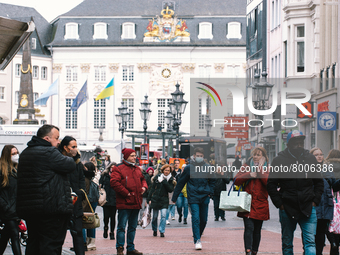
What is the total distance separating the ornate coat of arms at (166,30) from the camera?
73.1 meters

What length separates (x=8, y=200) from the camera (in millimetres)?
8695

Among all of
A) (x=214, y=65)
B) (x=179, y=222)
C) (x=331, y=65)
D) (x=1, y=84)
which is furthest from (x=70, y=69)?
(x=179, y=222)

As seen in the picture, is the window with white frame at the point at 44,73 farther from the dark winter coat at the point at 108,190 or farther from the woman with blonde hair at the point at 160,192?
the dark winter coat at the point at 108,190

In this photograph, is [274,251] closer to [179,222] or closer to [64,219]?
[64,219]

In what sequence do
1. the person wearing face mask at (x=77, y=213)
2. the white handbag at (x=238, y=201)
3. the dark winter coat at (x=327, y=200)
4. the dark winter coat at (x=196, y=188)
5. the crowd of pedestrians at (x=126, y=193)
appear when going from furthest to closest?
the dark winter coat at (x=196, y=188) → the white handbag at (x=238, y=201) → the dark winter coat at (x=327, y=200) → the person wearing face mask at (x=77, y=213) → the crowd of pedestrians at (x=126, y=193)

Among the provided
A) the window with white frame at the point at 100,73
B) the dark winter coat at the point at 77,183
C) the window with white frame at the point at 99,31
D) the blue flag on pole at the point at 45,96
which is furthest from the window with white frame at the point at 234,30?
the dark winter coat at the point at 77,183

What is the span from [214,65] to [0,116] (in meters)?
24.3

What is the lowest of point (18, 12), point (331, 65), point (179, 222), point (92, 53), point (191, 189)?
point (179, 222)

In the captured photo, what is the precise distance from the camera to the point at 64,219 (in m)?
6.88

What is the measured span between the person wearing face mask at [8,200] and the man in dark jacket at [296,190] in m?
3.36

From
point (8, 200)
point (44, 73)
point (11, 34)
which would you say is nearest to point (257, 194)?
point (8, 200)

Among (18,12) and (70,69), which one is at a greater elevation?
(18,12)

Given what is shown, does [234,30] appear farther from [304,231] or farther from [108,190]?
[304,231]

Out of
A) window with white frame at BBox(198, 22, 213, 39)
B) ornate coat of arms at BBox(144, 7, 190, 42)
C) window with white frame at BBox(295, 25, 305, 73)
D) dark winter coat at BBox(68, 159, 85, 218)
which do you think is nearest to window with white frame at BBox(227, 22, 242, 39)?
window with white frame at BBox(198, 22, 213, 39)
